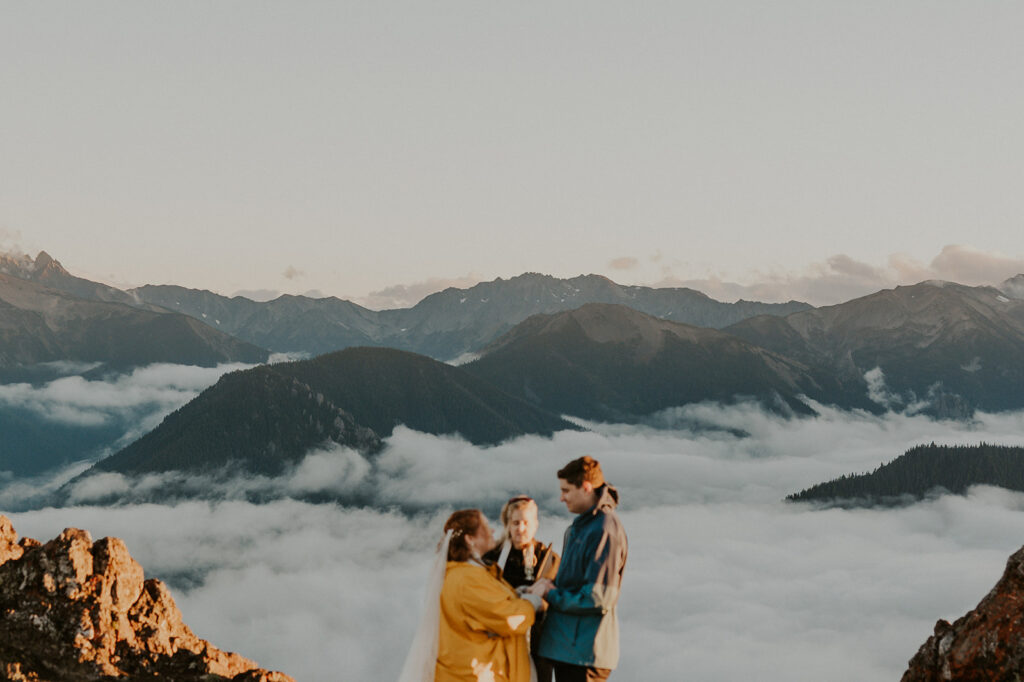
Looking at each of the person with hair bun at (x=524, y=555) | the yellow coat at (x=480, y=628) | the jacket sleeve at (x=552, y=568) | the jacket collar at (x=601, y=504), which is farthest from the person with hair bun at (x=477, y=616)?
the jacket collar at (x=601, y=504)

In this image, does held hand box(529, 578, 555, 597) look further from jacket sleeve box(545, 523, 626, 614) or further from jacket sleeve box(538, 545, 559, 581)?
jacket sleeve box(538, 545, 559, 581)

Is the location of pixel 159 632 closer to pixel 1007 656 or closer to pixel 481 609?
pixel 481 609

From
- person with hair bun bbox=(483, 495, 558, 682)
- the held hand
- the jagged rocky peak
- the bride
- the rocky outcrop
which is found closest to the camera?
the bride

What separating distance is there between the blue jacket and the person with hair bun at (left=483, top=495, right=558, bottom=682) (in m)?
0.56

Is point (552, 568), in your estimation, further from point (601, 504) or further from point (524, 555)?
point (601, 504)

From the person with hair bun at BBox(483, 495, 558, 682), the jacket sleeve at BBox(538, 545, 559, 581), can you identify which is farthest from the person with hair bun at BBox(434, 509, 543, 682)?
the jacket sleeve at BBox(538, 545, 559, 581)

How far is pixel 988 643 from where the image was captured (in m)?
15.8

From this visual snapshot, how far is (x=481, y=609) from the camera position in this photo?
12.5m

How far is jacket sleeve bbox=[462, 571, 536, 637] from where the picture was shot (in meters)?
12.4

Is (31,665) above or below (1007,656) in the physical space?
below

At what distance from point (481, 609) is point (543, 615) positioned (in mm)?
1423

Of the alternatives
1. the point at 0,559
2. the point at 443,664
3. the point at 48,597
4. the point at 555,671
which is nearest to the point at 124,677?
the point at 48,597

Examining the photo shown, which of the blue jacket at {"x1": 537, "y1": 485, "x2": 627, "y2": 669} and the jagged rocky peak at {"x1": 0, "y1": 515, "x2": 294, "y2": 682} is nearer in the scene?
the blue jacket at {"x1": 537, "y1": 485, "x2": 627, "y2": 669}

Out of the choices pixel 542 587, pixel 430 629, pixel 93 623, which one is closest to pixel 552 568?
pixel 542 587
